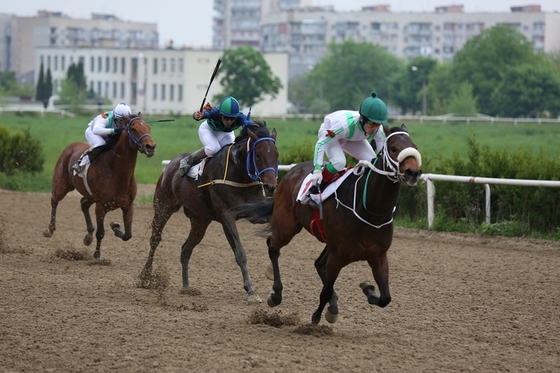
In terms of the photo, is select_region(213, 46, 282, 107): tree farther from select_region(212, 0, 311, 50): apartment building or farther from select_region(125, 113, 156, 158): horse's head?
select_region(212, 0, 311, 50): apartment building

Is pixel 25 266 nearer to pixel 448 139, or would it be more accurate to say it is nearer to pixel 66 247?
pixel 66 247

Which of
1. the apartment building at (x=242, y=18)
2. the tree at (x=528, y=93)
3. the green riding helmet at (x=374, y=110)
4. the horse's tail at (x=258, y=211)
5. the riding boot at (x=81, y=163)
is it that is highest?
the apartment building at (x=242, y=18)

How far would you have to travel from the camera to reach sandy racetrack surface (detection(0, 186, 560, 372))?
20.5 feet

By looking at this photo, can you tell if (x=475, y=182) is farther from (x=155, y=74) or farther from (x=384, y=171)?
(x=155, y=74)

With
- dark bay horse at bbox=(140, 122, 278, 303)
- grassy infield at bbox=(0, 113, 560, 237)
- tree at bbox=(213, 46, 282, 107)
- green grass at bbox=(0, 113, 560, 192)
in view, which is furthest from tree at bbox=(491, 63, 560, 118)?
dark bay horse at bbox=(140, 122, 278, 303)

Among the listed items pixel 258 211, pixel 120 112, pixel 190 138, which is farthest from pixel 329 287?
pixel 190 138

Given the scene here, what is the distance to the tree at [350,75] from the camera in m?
89.3

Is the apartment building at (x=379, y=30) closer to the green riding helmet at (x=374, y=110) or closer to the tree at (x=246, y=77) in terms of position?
the tree at (x=246, y=77)

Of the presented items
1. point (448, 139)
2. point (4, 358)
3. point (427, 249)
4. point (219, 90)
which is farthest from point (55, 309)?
point (219, 90)

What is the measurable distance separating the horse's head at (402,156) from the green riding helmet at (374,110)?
197mm

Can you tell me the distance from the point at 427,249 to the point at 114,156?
421 centimetres

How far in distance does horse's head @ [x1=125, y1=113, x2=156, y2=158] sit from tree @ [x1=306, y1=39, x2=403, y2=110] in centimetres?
7697

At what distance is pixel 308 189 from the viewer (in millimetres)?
7504

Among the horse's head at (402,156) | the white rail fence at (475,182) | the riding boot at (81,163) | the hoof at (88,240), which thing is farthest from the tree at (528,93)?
the horse's head at (402,156)
